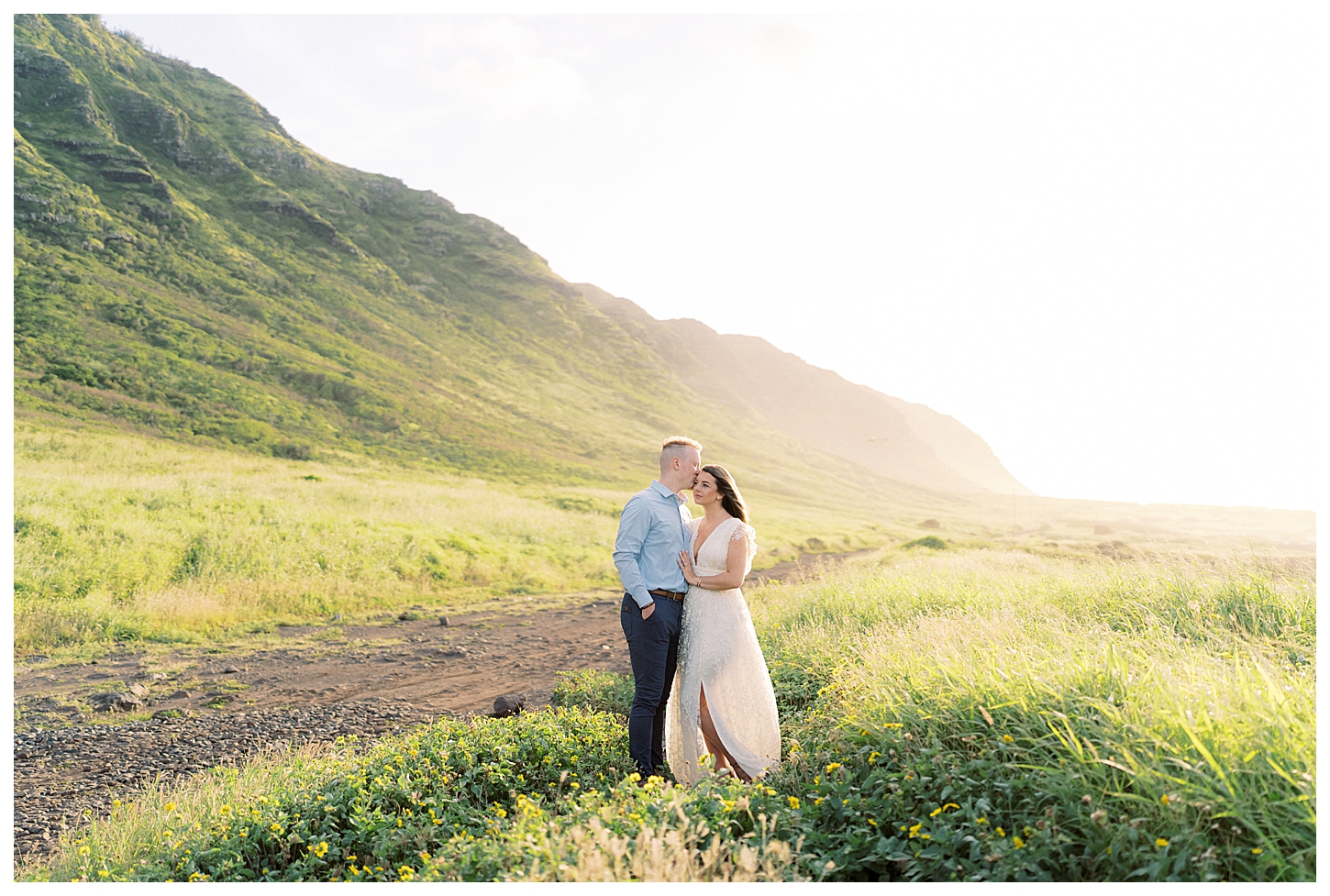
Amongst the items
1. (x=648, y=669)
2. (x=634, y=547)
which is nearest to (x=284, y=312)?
(x=634, y=547)

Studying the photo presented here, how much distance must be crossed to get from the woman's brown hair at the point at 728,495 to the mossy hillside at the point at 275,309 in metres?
45.1

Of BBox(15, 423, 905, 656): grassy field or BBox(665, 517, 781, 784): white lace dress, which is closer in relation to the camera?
BBox(665, 517, 781, 784): white lace dress

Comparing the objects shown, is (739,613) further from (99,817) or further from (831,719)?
(99,817)

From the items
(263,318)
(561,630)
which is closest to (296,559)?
(561,630)

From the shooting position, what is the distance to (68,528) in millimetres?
13430

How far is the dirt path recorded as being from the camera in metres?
5.84

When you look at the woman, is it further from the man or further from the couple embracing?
the man

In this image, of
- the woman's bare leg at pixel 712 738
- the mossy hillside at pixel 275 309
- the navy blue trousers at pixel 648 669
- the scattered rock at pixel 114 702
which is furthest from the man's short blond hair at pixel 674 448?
the mossy hillside at pixel 275 309

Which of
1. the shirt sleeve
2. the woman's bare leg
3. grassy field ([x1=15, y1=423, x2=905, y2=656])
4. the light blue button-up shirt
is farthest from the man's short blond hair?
grassy field ([x1=15, y1=423, x2=905, y2=656])

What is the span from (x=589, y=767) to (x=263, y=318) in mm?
81560

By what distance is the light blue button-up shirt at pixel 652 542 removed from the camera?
16.9 feet

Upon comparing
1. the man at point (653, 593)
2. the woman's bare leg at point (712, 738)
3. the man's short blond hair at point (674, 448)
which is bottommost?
the woman's bare leg at point (712, 738)

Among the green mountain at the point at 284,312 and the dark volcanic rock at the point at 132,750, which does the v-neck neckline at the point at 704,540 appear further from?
the green mountain at the point at 284,312

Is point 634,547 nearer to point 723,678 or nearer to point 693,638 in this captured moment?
point 693,638
